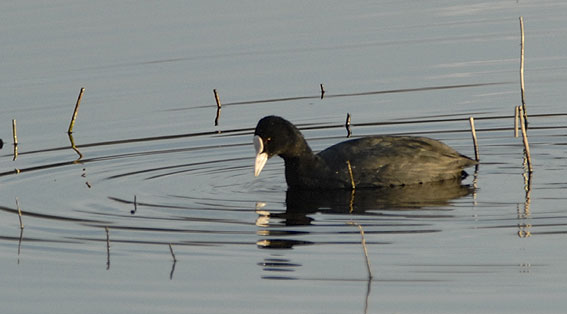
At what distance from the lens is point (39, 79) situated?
19.4 metres

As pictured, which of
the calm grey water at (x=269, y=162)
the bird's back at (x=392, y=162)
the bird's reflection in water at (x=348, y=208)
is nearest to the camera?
the calm grey water at (x=269, y=162)

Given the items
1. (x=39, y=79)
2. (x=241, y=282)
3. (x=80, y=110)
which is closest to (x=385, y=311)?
(x=241, y=282)

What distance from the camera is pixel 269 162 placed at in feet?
50.1

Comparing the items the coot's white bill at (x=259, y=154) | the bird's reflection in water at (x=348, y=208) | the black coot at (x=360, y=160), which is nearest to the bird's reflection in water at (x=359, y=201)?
the bird's reflection in water at (x=348, y=208)

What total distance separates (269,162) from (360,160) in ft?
7.15

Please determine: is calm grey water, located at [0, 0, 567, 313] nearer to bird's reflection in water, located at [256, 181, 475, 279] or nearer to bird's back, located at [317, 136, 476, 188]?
bird's reflection in water, located at [256, 181, 475, 279]

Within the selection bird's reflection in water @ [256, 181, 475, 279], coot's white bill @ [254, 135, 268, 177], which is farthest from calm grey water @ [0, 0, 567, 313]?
coot's white bill @ [254, 135, 268, 177]

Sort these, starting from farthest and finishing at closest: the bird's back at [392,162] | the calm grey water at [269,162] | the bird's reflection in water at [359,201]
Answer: the bird's back at [392,162] < the bird's reflection in water at [359,201] < the calm grey water at [269,162]

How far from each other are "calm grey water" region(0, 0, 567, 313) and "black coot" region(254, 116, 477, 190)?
316 mm

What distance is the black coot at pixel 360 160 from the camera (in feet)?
43.7

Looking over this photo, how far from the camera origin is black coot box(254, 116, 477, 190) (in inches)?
524

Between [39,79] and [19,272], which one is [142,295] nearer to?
A: [19,272]

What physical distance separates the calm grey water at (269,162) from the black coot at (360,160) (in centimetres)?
32

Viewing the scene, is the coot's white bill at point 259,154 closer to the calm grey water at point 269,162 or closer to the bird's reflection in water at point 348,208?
the calm grey water at point 269,162
